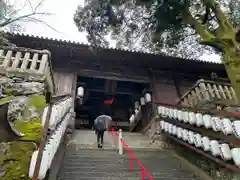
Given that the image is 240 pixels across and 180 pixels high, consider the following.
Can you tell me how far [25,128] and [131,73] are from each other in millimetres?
7001

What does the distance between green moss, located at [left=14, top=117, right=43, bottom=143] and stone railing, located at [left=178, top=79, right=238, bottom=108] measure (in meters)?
6.08

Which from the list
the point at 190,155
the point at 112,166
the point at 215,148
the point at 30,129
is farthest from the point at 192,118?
the point at 30,129

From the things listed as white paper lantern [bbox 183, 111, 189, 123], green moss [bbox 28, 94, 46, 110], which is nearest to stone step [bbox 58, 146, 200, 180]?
white paper lantern [bbox 183, 111, 189, 123]

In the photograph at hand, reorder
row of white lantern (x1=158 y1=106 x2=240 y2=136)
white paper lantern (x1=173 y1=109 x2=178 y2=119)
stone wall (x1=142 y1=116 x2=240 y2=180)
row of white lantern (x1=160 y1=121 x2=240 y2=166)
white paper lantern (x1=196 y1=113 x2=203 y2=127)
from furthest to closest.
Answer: white paper lantern (x1=173 y1=109 x2=178 y2=119), white paper lantern (x1=196 y1=113 x2=203 y2=127), stone wall (x1=142 y1=116 x2=240 y2=180), row of white lantern (x1=158 y1=106 x2=240 y2=136), row of white lantern (x1=160 y1=121 x2=240 y2=166)

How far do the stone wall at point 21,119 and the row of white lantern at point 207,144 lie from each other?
446 centimetres

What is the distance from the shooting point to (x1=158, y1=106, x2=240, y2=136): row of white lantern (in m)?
4.20

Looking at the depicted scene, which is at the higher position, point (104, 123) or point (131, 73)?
point (131, 73)

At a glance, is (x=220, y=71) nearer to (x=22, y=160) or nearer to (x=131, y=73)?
(x=131, y=73)

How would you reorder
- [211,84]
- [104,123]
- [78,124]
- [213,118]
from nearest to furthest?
[213,118] → [104,123] → [211,84] → [78,124]

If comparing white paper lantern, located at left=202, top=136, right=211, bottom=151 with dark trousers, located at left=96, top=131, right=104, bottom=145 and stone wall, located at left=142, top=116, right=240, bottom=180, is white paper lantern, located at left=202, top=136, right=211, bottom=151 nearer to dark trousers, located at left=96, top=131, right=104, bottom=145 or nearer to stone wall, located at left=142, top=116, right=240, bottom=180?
stone wall, located at left=142, top=116, right=240, bottom=180

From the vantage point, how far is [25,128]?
409cm

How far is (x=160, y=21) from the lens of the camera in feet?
29.9

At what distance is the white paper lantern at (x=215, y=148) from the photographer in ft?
14.8

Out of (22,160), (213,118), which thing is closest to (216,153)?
(213,118)
